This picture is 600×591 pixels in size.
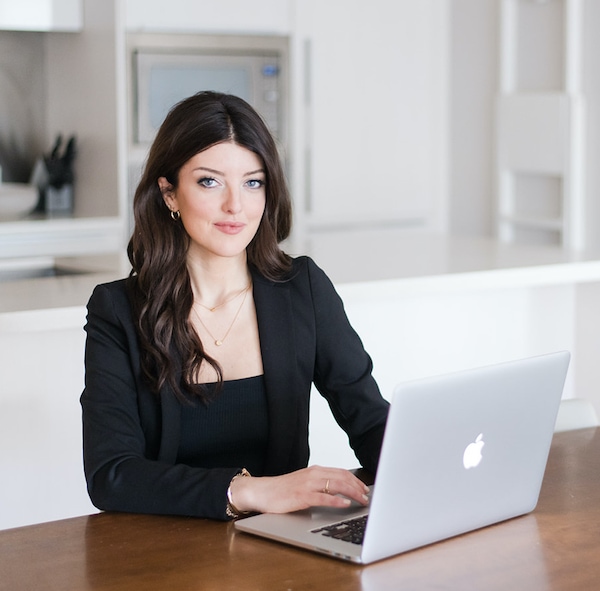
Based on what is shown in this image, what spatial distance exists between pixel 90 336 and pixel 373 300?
4.01ft

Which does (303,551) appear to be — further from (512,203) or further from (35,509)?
(512,203)

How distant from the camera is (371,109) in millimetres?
4832

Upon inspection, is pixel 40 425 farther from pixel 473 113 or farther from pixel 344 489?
pixel 473 113

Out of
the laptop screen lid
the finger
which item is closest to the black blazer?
the finger

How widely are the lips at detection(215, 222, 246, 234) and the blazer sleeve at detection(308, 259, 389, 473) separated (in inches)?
8.6

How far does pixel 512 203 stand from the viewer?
195 inches

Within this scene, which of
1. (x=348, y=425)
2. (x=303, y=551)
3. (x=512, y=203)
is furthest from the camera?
(x=512, y=203)

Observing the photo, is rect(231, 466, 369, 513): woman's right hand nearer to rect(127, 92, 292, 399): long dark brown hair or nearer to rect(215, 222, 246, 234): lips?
rect(127, 92, 292, 399): long dark brown hair

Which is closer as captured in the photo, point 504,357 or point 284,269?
point 284,269

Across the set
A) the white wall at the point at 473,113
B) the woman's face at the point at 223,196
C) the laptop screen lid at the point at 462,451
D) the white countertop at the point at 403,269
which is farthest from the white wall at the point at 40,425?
the white wall at the point at 473,113

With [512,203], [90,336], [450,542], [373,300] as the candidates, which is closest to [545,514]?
[450,542]

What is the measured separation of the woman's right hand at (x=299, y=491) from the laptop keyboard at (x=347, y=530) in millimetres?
36

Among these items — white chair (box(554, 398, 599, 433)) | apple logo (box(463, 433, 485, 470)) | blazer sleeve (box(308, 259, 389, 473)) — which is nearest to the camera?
apple logo (box(463, 433, 485, 470))

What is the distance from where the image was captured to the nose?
174 cm
